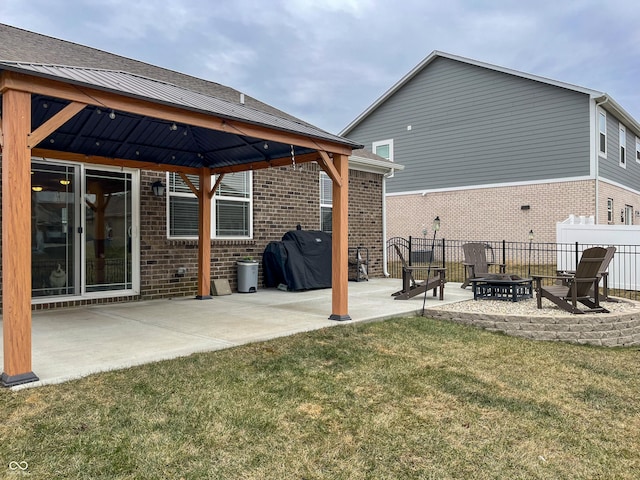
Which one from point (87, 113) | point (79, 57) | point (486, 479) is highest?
point (79, 57)

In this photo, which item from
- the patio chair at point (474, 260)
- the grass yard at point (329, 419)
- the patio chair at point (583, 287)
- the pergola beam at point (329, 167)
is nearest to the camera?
the grass yard at point (329, 419)

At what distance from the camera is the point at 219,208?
9578 millimetres

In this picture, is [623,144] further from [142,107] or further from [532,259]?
[142,107]

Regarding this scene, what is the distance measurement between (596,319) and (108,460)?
6459mm

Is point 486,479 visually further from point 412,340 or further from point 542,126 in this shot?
point 542,126

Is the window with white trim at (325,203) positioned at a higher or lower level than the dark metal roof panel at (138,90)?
lower

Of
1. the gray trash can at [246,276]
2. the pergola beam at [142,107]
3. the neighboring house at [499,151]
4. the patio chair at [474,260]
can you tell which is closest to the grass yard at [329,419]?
the pergola beam at [142,107]

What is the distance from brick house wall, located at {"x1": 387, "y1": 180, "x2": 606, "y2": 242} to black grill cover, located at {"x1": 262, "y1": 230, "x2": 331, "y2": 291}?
926 cm

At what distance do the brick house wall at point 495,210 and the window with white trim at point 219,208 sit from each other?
35.6 ft

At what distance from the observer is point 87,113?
5.88 m

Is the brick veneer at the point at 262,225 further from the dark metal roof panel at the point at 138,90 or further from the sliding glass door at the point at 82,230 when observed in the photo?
the dark metal roof panel at the point at 138,90

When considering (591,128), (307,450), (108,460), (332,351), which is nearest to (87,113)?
(332,351)

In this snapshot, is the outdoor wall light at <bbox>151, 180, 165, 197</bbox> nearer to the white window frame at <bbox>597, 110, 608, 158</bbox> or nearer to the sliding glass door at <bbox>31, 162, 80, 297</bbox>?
the sliding glass door at <bbox>31, 162, 80, 297</bbox>

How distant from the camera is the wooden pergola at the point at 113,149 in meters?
3.79
